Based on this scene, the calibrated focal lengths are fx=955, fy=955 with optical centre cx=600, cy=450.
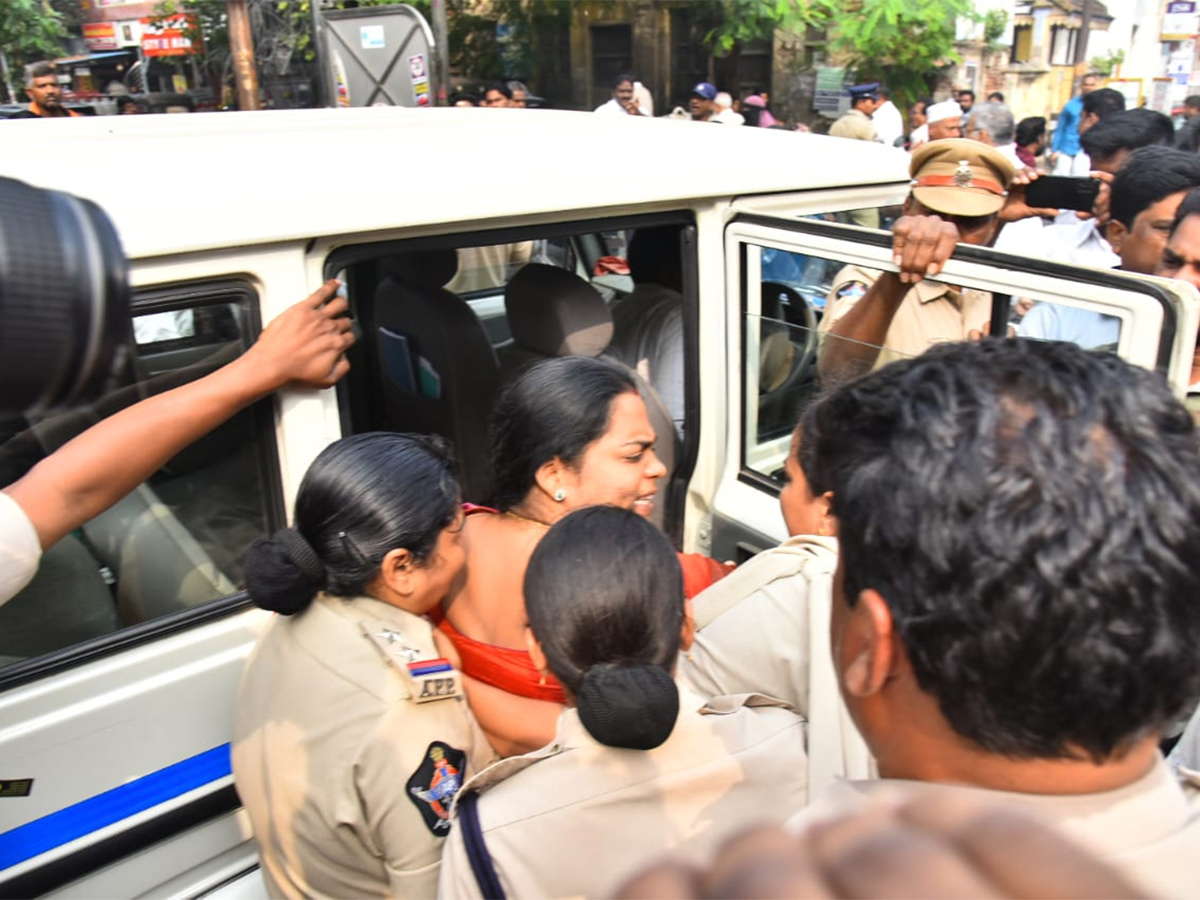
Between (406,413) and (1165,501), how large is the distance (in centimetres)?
253

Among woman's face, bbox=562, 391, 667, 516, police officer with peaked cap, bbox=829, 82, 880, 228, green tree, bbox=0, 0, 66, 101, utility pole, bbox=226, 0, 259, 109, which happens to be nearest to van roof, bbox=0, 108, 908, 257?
police officer with peaked cap, bbox=829, 82, 880, 228

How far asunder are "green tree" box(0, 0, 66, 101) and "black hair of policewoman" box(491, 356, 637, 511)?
17.1 meters

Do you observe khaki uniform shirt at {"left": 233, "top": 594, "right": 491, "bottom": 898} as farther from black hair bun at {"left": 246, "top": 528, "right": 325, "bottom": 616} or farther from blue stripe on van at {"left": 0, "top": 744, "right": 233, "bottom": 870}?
blue stripe on van at {"left": 0, "top": 744, "right": 233, "bottom": 870}

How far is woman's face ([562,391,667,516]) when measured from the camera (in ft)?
6.32

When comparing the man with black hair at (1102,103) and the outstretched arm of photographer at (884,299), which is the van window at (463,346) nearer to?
the outstretched arm of photographer at (884,299)

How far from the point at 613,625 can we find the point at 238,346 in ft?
2.94

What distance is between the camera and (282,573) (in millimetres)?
1476

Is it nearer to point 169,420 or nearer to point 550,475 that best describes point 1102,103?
point 550,475

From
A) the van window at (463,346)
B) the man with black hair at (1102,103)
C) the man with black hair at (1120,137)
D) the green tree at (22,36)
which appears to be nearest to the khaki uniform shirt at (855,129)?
the man with black hair at (1102,103)

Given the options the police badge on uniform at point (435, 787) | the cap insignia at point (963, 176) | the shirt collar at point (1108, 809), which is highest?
the cap insignia at point (963, 176)

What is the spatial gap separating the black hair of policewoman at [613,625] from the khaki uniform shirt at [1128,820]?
45 centimetres

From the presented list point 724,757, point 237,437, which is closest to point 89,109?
point 237,437

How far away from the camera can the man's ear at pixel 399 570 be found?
1.53 m

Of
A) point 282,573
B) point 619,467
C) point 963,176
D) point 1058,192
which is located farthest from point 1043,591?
point 1058,192
